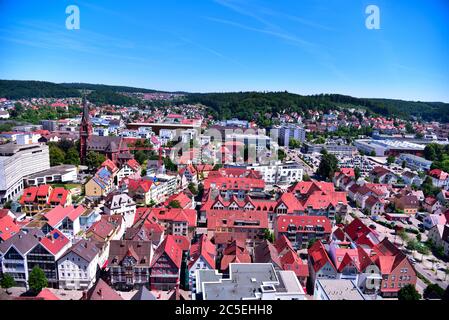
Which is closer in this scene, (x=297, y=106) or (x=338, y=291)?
(x=338, y=291)

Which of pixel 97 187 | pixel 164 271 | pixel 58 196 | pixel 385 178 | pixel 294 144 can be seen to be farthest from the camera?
pixel 294 144

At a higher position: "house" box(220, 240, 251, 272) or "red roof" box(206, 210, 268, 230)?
"red roof" box(206, 210, 268, 230)

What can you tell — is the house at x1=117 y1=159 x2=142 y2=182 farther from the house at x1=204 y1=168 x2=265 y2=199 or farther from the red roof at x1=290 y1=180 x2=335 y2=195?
the red roof at x1=290 y1=180 x2=335 y2=195

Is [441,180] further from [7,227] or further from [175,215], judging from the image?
[7,227]

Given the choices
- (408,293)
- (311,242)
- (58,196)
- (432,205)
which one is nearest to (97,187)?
(58,196)

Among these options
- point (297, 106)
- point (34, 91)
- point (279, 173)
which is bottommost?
point (279, 173)

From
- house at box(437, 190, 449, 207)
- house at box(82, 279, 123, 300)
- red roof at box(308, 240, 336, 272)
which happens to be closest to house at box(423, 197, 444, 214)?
house at box(437, 190, 449, 207)
